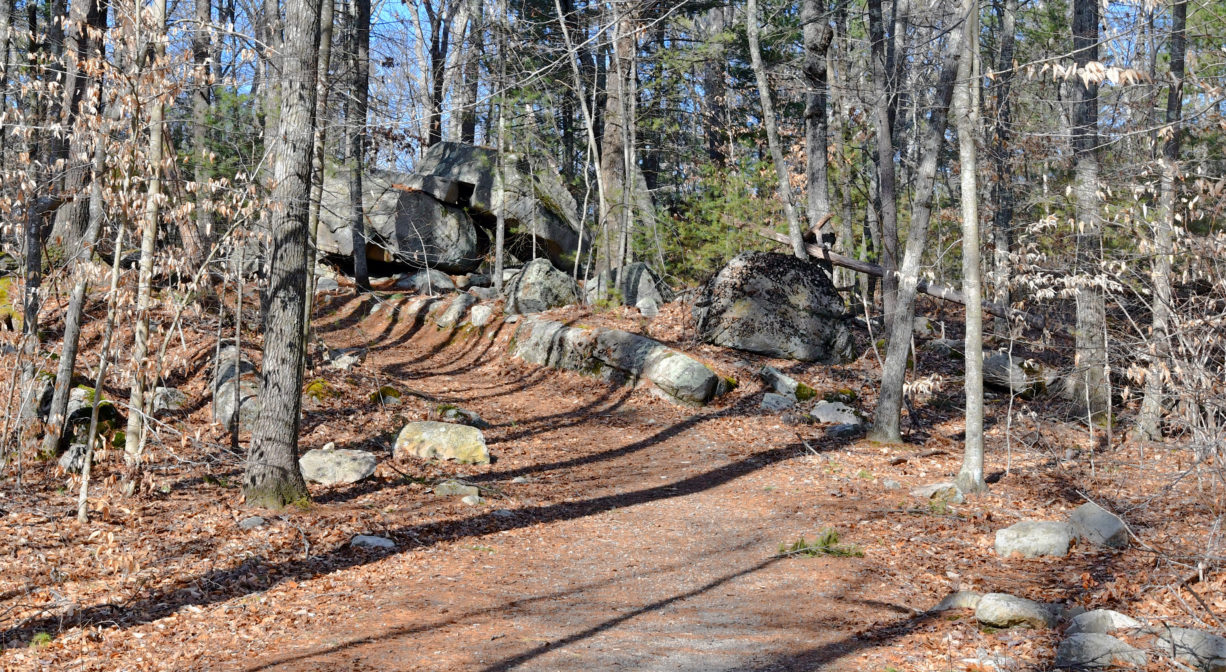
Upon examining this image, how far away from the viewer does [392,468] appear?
10289mm

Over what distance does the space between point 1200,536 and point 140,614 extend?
891 centimetres

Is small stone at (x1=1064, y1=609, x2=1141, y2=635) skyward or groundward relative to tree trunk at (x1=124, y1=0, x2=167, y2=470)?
groundward

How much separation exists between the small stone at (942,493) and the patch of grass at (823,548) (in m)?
1.85

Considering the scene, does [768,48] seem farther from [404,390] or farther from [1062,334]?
[404,390]

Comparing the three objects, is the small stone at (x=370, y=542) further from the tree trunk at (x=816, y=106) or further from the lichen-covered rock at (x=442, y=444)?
the tree trunk at (x=816, y=106)

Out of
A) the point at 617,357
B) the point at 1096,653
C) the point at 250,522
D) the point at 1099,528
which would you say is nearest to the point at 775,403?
the point at 617,357

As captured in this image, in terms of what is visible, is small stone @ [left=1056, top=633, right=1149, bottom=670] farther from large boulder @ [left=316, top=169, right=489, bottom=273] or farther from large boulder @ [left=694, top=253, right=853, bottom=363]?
large boulder @ [left=316, top=169, right=489, bottom=273]

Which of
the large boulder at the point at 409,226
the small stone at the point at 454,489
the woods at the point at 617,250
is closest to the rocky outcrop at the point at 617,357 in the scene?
the woods at the point at 617,250

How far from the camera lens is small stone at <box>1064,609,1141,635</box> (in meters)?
5.31

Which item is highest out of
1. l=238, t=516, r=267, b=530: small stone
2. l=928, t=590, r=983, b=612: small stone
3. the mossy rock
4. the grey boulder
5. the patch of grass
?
the mossy rock

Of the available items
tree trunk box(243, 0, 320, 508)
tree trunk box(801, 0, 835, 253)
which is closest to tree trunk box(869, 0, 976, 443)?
tree trunk box(801, 0, 835, 253)

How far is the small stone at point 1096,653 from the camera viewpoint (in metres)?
4.76

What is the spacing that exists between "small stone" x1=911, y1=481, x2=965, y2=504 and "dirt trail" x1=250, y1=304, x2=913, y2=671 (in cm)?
63

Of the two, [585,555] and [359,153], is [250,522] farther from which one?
[359,153]
